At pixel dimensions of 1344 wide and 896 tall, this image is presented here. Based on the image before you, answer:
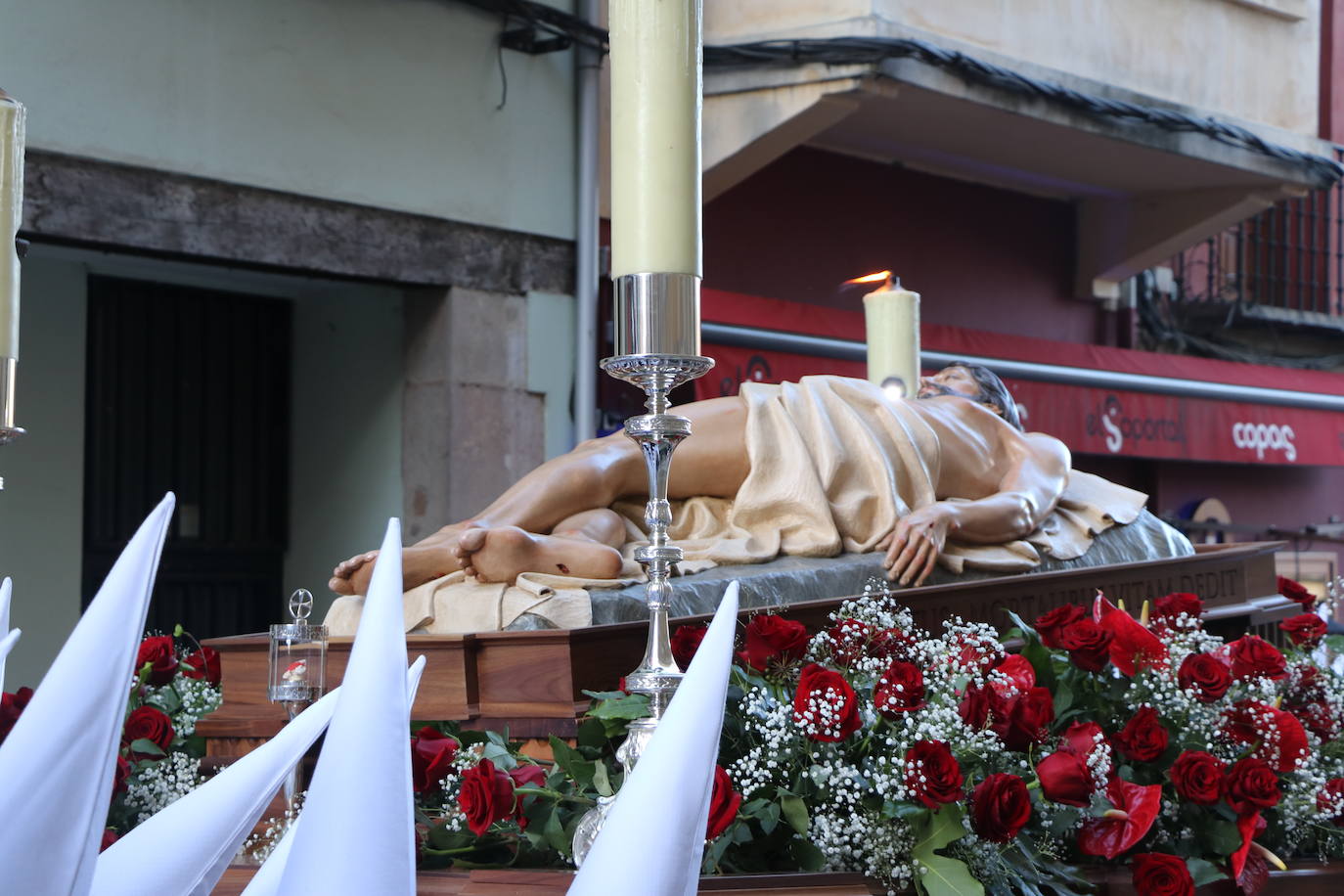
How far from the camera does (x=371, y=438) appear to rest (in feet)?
17.1

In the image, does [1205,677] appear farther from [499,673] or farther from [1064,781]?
[499,673]

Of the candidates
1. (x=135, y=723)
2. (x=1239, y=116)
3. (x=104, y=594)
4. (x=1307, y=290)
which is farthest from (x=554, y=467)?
(x=1307, y=290)

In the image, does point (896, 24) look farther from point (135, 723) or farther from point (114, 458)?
point (135, 723)

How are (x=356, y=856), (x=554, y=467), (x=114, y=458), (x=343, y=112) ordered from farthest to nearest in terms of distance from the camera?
(x=114, y=458)
(x=343, y=112)
(x=554, y=467)
(x=356, y=856)

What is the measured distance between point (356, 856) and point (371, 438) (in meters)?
4.98

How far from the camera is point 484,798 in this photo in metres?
1.54

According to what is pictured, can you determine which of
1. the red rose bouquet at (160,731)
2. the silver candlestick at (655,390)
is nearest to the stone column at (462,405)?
the red rose bouquet at (160,731)

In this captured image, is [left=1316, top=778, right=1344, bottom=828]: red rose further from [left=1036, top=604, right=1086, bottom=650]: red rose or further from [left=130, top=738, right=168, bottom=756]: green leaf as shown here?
[left=130, top=738, right=168, bottom=756]: green leaf

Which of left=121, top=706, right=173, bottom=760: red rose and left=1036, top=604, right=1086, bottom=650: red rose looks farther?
left=121, top=706, right=173, bottom=760: red rose

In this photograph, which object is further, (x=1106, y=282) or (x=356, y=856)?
(x=1106, y=282)

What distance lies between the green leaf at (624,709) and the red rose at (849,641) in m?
0.26

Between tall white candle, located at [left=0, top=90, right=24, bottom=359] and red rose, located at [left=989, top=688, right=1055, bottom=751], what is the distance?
1.13m

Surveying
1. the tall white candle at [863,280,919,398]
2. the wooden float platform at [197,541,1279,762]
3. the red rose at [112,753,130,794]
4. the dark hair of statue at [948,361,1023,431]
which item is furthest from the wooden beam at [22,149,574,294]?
the red rose at [112,753,130,794]

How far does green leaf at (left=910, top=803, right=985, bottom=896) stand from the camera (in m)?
1.52
